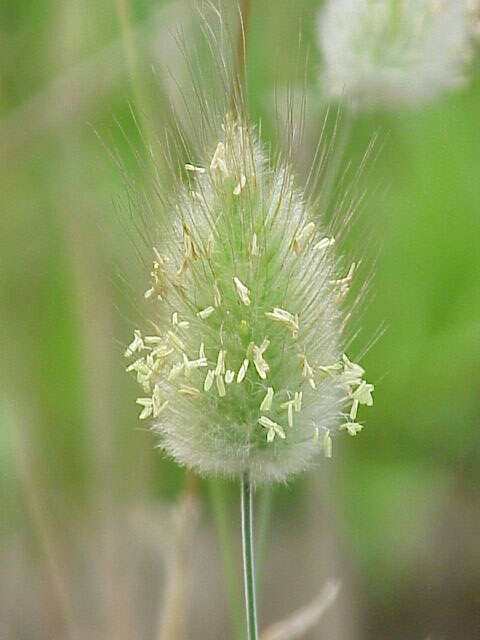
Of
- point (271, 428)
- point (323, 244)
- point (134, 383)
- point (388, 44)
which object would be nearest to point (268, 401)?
point (271, 428)

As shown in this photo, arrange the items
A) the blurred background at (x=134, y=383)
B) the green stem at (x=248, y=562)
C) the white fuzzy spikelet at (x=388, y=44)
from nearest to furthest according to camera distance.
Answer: the green stem at (x=248, y=562) < the white fuzzy spikelet at (x=388, y=44) < the blurred background at (x=134, y=383)

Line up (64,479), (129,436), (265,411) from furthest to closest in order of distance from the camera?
(64,479) → (129,436) → (265,411)

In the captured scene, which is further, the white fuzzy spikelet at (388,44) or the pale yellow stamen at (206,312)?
the white fuzzy spikelet at (388,44)

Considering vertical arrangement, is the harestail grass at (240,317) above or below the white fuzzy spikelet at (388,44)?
below

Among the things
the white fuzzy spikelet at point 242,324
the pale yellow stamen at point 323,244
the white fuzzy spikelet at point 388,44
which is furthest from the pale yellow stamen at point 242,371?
the white fuzzy spikelet at point 388,44

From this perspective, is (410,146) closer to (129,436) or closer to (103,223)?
(103,223)

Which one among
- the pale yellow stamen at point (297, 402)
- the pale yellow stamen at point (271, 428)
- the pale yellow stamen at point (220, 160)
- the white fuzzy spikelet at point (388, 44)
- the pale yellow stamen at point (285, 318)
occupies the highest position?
the white fuzzy spikelet at point (388, 44)

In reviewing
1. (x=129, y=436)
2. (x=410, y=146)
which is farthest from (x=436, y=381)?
(x=129, y=436)

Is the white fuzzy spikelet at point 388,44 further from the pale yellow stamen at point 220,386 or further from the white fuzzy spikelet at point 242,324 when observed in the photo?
the pale yellow stamen at point 220,386

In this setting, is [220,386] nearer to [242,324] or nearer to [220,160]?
[242,324]
